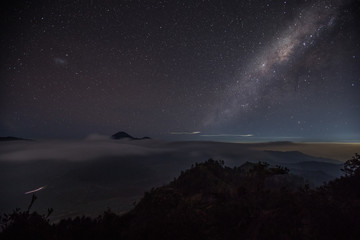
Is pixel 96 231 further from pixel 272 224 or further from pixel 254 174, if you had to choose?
pixel 254 174

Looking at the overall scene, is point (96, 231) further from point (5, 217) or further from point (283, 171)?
point (283, 171)

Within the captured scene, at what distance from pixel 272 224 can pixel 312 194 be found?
10.5ft

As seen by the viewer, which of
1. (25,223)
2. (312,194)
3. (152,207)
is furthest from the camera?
(152,207)

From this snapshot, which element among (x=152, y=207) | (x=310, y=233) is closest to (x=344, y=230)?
(x=310, y=233)

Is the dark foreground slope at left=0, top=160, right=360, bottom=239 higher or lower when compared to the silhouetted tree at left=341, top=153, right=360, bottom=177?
lower

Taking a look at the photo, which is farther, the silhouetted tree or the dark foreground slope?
the silhouetted tree

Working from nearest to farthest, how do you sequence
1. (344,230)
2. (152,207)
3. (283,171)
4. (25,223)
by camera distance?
(344,230) → (25,223) → (152,207) → (283,171)

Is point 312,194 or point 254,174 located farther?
point 254,174

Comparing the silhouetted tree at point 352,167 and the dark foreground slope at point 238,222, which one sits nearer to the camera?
the dark foreground slope at point 238,222

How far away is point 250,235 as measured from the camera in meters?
6.50

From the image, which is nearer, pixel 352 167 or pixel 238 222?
pixel 238 222

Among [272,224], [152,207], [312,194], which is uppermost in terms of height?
[312,194]

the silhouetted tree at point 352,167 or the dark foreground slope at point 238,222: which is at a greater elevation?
the silhouetted tree at point 352,167

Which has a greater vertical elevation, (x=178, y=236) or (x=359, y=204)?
(x=359, y=204)
